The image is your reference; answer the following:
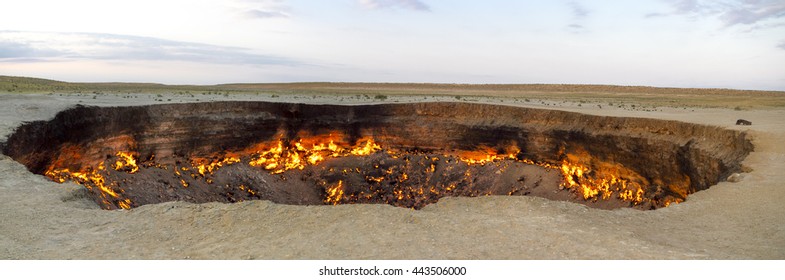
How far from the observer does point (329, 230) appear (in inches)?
275

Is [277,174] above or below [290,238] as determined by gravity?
below

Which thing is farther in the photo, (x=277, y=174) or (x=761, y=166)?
(x=277, y=174)

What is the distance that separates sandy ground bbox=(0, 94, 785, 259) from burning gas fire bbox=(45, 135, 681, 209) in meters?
10.4

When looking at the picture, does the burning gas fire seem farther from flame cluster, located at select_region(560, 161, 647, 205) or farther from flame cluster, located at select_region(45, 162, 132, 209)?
flame cluster, located at select_region(45, 162, 132, 209)

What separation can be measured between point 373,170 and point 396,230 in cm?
1977

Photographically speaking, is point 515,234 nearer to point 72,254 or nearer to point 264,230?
point 264,230

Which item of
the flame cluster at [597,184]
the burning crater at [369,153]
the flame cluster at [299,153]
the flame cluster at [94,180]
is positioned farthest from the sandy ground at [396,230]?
the flame cluster at [299,153]

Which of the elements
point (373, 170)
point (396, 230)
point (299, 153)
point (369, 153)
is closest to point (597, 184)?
point (373, 170)

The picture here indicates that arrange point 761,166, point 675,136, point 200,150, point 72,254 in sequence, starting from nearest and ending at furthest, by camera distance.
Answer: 1. point 72,254
2. point 761,166
3. point 675,136
4. point 200,150

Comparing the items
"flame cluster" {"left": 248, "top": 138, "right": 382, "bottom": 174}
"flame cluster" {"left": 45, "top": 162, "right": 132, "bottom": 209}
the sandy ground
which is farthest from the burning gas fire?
the sandy ground

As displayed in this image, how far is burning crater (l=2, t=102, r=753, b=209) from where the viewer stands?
16.6 m

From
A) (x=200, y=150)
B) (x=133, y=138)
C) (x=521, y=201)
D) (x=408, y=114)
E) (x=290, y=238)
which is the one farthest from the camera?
(x=408, y=114)

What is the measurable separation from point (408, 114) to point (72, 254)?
22.7 m

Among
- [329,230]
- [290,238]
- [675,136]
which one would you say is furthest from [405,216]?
[675,136]
